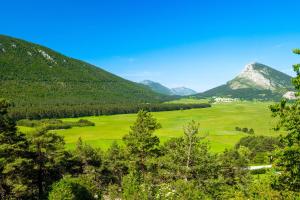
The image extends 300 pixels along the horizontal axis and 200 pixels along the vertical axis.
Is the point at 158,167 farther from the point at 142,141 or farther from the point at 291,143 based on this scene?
the point at 291,143

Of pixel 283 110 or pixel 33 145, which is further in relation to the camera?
pixel 33 145

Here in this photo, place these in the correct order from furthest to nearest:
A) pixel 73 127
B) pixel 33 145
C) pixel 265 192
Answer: pixel 73 127, pixel 33 145, pixel 265 192

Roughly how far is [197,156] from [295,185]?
1384cm

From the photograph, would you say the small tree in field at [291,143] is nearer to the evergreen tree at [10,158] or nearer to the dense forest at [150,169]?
the dense forest at [150,169]

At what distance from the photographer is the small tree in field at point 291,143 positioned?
18.3 metres

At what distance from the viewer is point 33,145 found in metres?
37.8

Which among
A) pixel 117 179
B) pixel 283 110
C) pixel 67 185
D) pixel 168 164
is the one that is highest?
pixel 283 110

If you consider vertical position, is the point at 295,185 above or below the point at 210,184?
above

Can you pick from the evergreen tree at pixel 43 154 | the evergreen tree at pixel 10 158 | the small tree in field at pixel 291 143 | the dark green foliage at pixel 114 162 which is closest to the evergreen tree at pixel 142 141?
the evergreen tree at pixel 43 154

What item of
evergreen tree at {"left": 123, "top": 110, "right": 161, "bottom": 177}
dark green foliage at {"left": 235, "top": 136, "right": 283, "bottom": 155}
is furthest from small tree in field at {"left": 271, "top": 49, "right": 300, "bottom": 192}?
dark green foliage at {"left": 235, "top": 136, "right": 283, "bottom": 155}

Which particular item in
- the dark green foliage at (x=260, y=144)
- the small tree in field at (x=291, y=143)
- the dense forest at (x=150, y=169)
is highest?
the small tree in field at (x=291, y=143)

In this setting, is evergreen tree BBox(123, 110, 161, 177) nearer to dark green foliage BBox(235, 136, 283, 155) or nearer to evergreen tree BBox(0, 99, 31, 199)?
evergreen tree BBox(0, 99, 31, 199)

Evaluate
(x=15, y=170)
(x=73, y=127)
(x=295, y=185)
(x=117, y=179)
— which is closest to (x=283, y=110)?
(x=295, y=185)

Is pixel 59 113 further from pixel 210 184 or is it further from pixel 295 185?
pixel 295 185
